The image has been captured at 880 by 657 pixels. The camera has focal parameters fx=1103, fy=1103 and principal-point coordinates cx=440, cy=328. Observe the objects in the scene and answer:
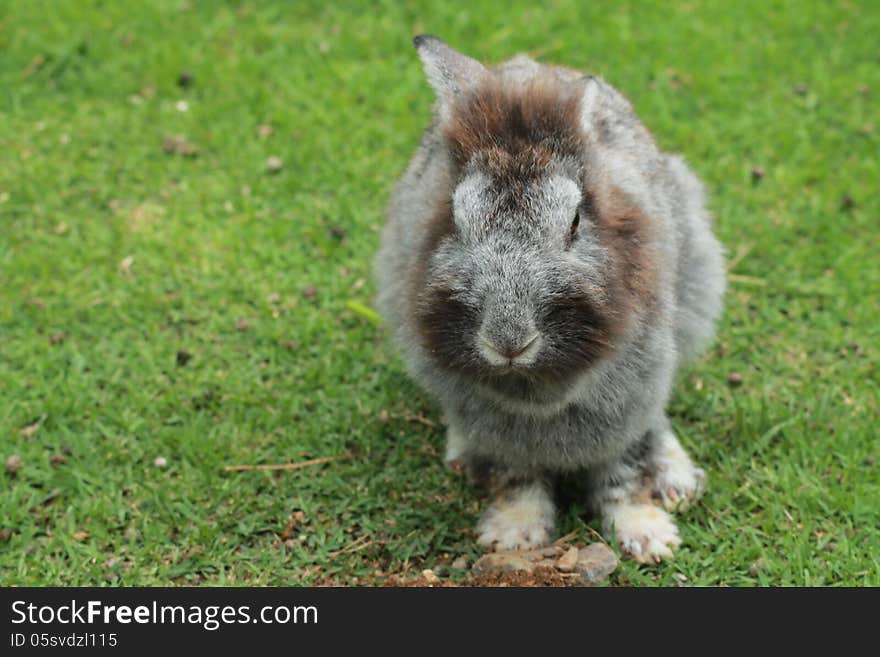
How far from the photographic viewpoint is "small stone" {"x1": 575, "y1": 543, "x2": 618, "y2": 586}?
4016 millimetres

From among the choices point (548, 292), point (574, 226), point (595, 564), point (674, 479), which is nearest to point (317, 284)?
point (674, 479)

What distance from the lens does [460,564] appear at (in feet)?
13.8

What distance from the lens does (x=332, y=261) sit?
5652mm

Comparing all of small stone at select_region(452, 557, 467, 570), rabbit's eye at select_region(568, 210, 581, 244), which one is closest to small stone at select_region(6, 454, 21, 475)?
small stone at select_region(452, 557, 467, 570)

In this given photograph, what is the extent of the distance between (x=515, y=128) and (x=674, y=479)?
65.8 inches

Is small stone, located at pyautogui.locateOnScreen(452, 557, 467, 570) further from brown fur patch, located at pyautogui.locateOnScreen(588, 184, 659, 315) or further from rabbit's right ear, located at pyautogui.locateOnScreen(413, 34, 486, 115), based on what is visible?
rabbit's right ear, located at pyautogui.locateOnScreen(413, 34, 486, 115)

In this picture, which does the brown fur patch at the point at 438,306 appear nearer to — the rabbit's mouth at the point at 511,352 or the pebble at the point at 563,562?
the rabbit's mouth at the point at 511,352

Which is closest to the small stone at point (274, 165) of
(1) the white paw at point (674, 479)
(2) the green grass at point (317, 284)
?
(2) the green grass at point (317, 284)

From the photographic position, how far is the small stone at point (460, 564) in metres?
4.20

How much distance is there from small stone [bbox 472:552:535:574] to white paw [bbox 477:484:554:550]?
10cm

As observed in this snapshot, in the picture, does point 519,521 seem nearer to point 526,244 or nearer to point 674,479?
point 674,479
